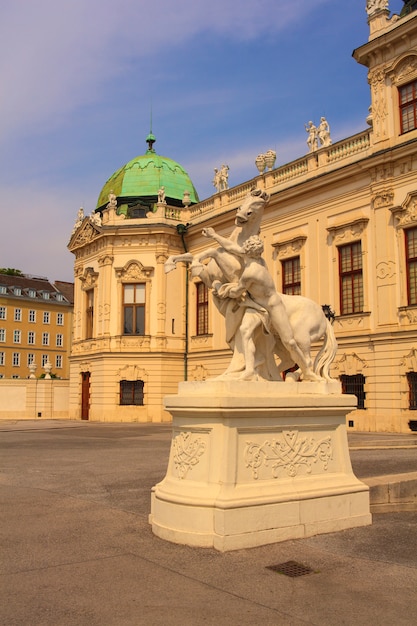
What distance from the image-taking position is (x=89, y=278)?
35.2 m

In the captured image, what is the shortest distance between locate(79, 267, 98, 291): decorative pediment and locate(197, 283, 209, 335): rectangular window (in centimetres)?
591

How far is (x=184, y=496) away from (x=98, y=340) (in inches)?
1112

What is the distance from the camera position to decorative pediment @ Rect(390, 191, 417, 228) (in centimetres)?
2184

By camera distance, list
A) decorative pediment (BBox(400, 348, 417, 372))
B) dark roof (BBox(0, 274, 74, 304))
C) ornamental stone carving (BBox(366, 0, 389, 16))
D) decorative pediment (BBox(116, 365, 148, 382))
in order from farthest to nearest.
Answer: dark roof (BBox(0, 274, 74, 304)), decorative pediment (BBox(116, 365, 148, 382)), ornamental stone carving (BBox(366, 0, 389, 16)), decorative pediment (BBox(400, 348, 417, 372))

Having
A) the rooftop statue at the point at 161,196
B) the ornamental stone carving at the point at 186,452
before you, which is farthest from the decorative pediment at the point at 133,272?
the ornamental stone carving at the point at 186,452

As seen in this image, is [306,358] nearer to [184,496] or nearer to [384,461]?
[184,496]

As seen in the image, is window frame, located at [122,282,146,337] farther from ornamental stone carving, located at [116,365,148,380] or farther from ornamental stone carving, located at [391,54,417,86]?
ornamental stone carving, located at [391,54,417,86]

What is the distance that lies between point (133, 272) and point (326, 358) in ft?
86.8

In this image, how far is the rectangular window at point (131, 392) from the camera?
106 feet

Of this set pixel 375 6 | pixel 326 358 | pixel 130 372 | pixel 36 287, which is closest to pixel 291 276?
pixel 130 372

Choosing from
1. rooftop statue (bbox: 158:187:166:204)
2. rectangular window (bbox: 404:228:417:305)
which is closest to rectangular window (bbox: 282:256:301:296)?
rectangular window (bbox: 404:228:417:305)

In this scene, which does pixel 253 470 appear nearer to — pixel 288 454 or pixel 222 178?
pixel 288 454

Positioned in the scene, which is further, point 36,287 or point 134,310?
point 36,287

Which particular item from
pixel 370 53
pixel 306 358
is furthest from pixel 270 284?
pixel 370 53
